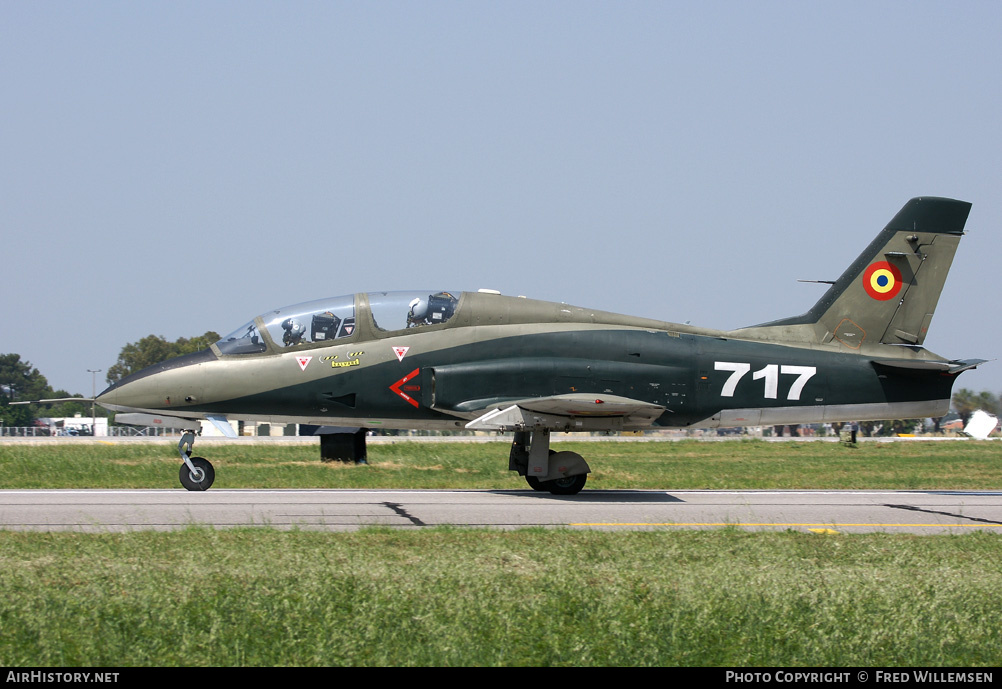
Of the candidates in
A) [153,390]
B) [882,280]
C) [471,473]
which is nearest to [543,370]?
[153,390]

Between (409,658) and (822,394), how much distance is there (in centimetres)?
1202

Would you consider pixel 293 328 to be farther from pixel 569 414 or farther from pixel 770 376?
pixel 770 376

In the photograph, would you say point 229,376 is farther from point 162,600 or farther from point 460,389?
point 162,600

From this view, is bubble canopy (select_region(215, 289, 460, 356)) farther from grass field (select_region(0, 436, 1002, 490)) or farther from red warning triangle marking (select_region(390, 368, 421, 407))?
grass field (select_region(0, 436, 1002, 490))

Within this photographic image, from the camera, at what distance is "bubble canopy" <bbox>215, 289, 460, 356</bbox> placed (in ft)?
49.6

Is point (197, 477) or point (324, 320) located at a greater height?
point (324, 320)

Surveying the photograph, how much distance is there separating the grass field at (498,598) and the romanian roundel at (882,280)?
6975 mm

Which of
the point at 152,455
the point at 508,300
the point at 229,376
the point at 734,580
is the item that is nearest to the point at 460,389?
the point at 508,300

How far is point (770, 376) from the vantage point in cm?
1596

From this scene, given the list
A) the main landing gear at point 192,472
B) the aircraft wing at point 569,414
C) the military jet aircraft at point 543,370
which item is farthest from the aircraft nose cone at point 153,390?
the aircraft wing at point 569,414

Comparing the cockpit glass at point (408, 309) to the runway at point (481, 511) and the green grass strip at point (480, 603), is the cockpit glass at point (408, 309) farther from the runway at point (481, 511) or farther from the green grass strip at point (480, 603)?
the green grass strip at point (480, 603)

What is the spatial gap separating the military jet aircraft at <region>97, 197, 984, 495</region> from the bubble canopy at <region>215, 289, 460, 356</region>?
2 cm

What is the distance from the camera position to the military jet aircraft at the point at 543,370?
14.9 metres

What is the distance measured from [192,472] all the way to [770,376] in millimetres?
9333
